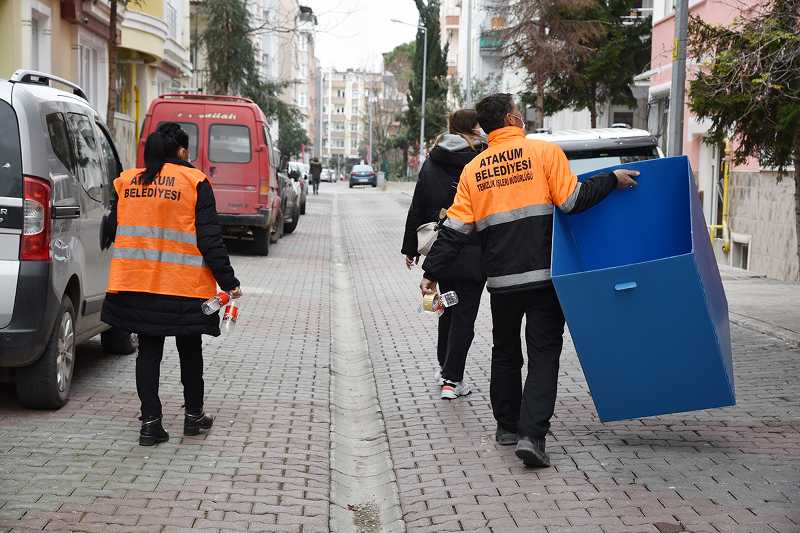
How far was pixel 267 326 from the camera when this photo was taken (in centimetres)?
1138

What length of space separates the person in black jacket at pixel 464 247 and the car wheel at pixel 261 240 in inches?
488

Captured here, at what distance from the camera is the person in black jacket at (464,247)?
7312 mm

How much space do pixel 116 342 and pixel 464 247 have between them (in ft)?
11.0

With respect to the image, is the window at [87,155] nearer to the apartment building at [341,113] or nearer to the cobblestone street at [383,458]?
the cobblestone street at [383,458]

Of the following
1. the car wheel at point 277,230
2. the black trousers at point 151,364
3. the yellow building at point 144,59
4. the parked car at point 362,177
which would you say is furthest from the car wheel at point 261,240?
the parked car at point 362,177

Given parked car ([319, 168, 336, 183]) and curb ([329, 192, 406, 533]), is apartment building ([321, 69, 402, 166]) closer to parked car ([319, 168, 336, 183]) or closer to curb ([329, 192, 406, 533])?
parked car ([319, 168, 336, 183])

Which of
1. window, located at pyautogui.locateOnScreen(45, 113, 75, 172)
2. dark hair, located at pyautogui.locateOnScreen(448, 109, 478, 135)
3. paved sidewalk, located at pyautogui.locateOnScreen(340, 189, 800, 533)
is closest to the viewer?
paved sidewalk, located at pyautogui.locateOnScreen(340, 189, 800, 533)

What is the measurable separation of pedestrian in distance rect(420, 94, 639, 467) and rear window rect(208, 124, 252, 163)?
1347 cm

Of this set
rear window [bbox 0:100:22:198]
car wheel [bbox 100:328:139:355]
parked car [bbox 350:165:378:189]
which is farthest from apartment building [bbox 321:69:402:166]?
rear window [bbox 0:100:22:198]

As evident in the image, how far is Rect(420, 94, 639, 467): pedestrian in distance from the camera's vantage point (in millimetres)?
5871

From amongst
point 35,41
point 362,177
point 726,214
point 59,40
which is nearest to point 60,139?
point 35,41

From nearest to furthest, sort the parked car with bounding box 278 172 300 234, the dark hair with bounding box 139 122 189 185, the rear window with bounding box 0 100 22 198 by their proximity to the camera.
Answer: the dark hair with bounding box 139 122 189 185
the rear window with bounding box 0 100 22 198
the parked car with bounding box 278 172 300 234

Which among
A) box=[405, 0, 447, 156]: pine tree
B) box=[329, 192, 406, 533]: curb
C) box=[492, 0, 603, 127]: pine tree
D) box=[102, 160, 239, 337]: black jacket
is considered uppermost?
box=[405, 0, 447, 156]: pine tree

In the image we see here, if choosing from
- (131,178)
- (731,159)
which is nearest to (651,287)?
(131,178)
